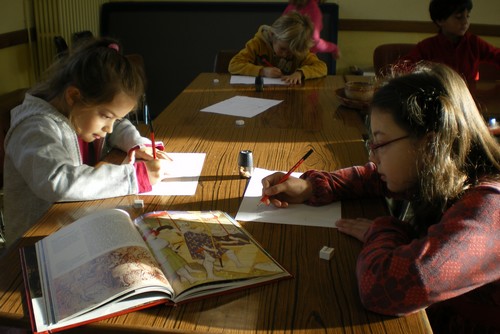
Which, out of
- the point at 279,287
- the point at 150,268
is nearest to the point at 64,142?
the point at 150,268

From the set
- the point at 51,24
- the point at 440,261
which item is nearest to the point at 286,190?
the point at 440,261

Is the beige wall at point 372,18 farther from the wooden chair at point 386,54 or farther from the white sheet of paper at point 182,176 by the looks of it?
the white sheet of paper at point 182,176

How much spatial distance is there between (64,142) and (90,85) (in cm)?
17

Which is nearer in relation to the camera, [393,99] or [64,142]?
[393,99]

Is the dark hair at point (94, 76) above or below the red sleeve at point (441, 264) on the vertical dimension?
above

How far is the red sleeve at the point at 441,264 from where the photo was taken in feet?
2.75

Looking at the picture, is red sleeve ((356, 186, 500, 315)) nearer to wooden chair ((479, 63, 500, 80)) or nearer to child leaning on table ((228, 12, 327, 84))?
child leaning on table ((228, 12, 327, 84))

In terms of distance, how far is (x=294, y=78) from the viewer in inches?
104

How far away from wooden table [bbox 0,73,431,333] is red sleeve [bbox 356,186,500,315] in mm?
37

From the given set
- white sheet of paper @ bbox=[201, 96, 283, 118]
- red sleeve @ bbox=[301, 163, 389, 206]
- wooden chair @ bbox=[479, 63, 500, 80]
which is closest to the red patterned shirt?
red sleeve @ bbox=[301, 163, 389, 206]

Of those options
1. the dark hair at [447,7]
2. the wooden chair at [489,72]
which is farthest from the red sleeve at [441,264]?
the wooden chair at [489,72]

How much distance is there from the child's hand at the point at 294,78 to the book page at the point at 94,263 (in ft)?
5.58

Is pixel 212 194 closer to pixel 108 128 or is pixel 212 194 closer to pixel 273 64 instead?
pixel 108 128

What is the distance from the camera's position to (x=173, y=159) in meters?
1.57
